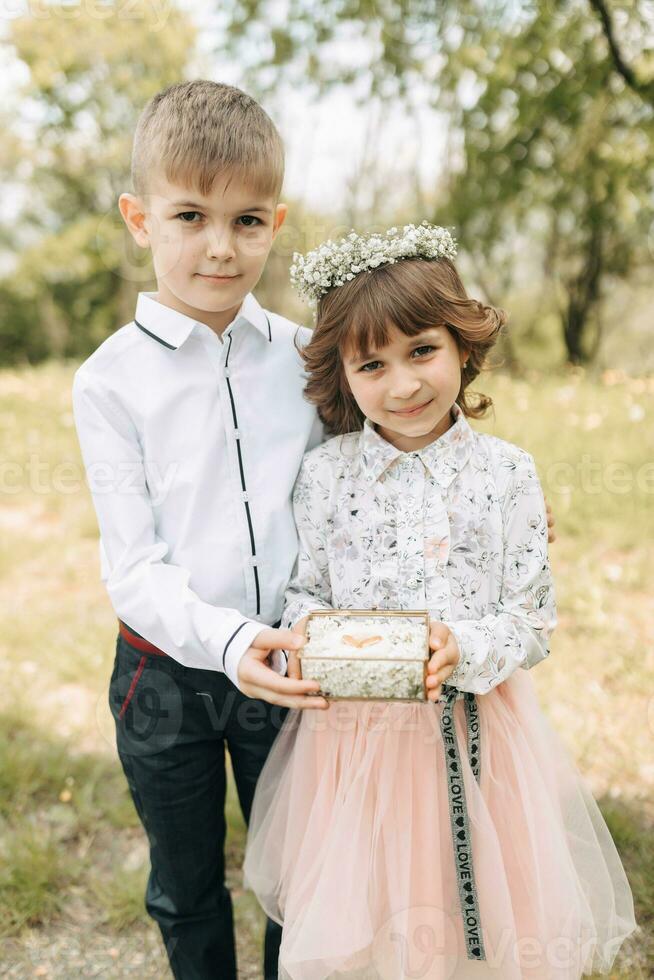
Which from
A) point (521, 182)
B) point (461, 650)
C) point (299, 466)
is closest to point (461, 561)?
point (461, 650)

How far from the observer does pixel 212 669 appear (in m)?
1.73

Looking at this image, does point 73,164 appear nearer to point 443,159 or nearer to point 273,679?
point 443,159

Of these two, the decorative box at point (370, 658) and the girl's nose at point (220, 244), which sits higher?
the girl's nose at point (220, 244)

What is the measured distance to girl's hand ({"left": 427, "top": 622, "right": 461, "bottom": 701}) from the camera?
1.47 m

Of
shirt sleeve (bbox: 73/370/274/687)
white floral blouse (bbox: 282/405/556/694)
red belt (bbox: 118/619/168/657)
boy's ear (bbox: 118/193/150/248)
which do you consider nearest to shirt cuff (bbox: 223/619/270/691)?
shirt sleeve (bbox: 73/370/274/687)

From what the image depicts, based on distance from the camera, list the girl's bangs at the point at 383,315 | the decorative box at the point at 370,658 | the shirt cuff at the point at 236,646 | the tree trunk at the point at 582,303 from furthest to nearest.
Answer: the tree trunk at the point at 582,303 → the girl's bangs at the point at 383,315 → the shirt cuff at the point at 236,646 → the decorative box at the point at 370,658

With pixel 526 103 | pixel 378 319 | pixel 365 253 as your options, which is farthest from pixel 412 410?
pixel 526 103

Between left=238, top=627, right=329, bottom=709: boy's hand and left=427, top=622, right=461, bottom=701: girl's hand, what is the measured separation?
0.19 meters

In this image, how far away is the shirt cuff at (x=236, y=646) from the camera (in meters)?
1.61

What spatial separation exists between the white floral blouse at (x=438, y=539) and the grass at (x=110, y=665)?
1.28 feet

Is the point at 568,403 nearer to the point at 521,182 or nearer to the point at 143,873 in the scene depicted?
the point at 521,182
